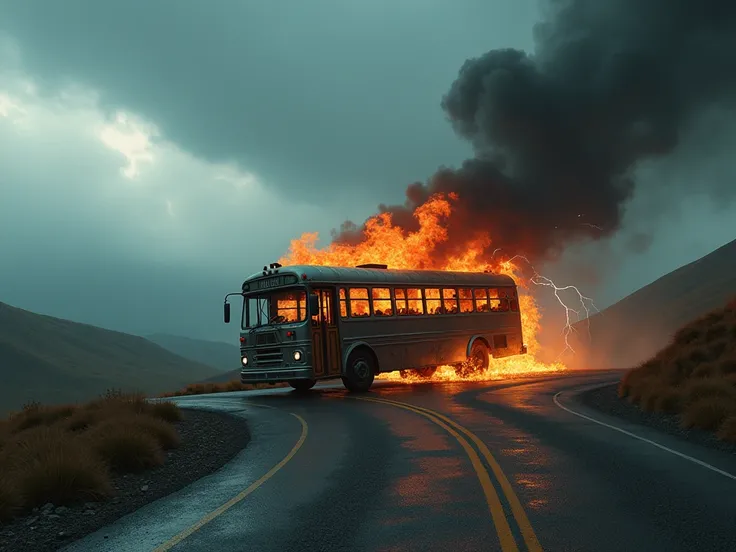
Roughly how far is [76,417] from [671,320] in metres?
166

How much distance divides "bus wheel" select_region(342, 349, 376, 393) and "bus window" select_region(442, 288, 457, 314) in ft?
12.8

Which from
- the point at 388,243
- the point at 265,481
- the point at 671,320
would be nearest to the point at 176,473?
the point at 265,481

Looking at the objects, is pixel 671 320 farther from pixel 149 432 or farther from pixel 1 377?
pixel 1 377

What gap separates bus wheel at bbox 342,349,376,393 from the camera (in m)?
17.9

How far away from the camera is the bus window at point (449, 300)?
21156 mm

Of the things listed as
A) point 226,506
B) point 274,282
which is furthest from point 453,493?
point 274,282

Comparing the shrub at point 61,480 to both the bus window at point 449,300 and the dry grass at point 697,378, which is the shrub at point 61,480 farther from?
the bus window at point 449,300

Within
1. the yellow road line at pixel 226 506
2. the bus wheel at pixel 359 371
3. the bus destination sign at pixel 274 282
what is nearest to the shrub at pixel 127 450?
the yellow road line at pixel 226 506

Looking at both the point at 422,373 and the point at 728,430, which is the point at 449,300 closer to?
the point at 422,373

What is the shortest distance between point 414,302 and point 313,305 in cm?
494

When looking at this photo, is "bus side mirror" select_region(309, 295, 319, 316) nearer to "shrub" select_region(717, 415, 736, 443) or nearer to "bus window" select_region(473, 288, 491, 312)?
"bus window" select_region(473, 288, 491, 312)

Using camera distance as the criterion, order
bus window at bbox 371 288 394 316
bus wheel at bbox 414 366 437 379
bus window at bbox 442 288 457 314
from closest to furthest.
Result: bus window at bbox 371 288 394 316 → bus window at bbox 442 288 457 314 → bus wheel at bbox 414 366 437 379

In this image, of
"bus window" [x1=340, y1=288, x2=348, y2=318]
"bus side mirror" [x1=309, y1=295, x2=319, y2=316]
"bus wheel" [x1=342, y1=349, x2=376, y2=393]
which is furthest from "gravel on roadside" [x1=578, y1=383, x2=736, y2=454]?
"bus side mirror" [x1=309, y1=295, x2=319, y2=316]

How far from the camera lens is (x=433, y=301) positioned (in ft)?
68.1
